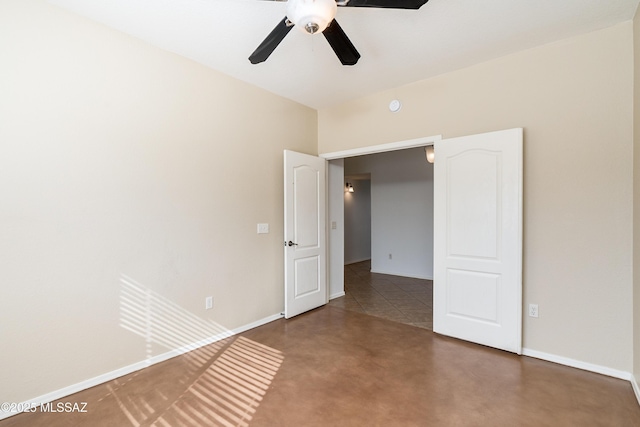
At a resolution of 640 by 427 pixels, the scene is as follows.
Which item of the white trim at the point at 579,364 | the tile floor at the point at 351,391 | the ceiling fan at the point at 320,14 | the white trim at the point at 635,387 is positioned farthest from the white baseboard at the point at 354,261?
the ceiling fan at the point at 320,14

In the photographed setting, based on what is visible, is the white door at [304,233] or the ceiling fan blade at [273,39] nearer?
the ceiling fan blade at [273,39]

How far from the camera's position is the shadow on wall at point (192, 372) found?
197 cm

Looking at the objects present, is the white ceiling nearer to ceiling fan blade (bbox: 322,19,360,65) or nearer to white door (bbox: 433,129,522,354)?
ceiling fan blade (bbox: 322,19,360,65)

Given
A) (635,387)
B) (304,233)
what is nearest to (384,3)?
(304,233)

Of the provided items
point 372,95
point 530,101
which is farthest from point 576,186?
point 372,95

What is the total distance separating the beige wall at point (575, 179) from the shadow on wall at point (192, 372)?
2494mm

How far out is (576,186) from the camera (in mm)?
2527

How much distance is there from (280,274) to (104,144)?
7.55ft

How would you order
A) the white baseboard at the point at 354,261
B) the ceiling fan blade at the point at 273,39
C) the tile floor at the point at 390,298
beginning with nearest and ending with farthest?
the ceiling fan blade at the point at 273,39 → the tile floor at the point at 390,298 → the white baseboard at the point at 354,261

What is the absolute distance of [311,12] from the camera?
1493 millimetres

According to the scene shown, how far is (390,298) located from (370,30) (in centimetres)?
360

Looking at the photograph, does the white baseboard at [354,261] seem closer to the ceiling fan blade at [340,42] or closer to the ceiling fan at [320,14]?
the ceiling fan blade at [340,42]

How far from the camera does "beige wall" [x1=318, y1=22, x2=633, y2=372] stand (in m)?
→ 2.36

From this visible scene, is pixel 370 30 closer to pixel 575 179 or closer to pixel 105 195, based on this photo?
pixel 575 179
